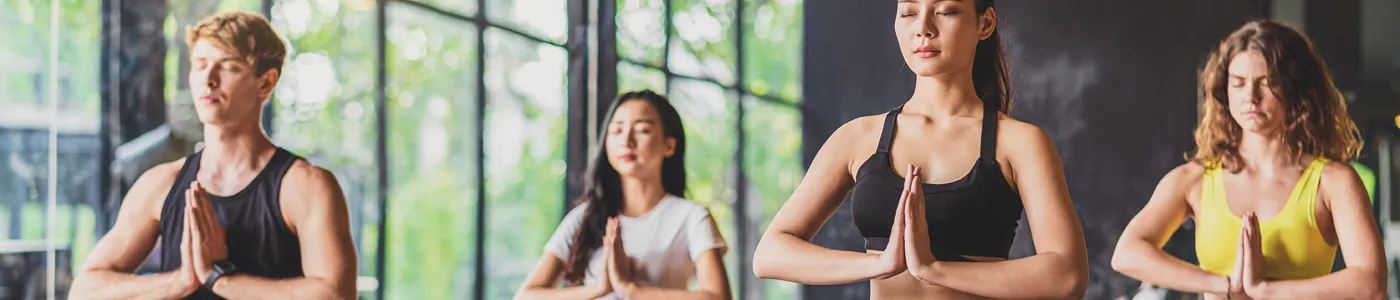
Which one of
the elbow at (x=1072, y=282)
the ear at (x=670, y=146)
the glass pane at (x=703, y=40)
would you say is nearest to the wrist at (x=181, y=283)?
the ear at (x=670, y=146)

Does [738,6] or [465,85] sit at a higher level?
[738,6]

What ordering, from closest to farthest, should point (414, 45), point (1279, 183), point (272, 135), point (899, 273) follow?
point (899, 273) < point (1279, 183) < point (272, 135) < point (414, 45)

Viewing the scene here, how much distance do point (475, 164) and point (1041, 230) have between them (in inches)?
128

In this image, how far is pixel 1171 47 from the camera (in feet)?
19.6

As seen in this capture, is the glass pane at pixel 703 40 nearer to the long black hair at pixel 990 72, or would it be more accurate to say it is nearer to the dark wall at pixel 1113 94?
the dark wall at pixel 1113 94

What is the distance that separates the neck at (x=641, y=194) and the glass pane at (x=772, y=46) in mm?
3802

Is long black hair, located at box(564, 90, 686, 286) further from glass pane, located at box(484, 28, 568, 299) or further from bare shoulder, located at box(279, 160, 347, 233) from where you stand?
glass pane, located at box(484, 28, 568, 299)

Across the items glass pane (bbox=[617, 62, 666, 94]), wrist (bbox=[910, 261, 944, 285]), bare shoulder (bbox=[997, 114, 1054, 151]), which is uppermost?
glass pane (bbox=[617, 62, 666, 94])

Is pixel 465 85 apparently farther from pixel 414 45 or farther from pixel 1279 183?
pixel 1279 183

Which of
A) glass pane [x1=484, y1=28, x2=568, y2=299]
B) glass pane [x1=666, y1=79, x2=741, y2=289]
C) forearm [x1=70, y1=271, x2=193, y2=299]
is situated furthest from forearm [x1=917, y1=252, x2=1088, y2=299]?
glass pane [x1=666, y1=79, x2=741, y2=289]

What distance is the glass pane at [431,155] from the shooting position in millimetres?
4812

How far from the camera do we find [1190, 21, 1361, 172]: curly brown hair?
10.0 ft

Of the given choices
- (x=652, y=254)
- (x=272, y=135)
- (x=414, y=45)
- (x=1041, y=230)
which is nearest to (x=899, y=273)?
(x=1041, y=230)

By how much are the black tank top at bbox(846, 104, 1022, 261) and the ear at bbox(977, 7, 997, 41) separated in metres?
0.17
